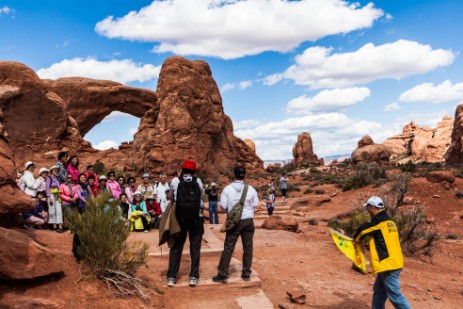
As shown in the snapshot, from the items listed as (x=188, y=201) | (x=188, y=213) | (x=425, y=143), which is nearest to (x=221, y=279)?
(x=188, y=213)

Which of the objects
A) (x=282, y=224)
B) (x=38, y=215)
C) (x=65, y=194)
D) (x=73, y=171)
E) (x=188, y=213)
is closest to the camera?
(x=188, y=213)

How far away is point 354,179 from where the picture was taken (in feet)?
74.5

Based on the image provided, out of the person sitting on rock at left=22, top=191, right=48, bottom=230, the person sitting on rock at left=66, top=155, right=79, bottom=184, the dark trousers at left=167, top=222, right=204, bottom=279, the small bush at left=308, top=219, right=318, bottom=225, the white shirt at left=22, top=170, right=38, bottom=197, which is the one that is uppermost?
the person sitting on rock at left=66, top=155, right=79, bottom=184

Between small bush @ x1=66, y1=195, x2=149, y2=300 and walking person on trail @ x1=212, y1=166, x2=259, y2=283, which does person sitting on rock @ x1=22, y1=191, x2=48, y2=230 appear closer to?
small bush @ x1=66, y1=195, x2=149, y2=300

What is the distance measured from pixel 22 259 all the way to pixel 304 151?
52199 mm

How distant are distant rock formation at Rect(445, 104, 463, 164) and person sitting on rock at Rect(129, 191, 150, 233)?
111ft

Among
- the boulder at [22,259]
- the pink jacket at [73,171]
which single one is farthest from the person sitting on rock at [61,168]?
the boulder at [22,259]

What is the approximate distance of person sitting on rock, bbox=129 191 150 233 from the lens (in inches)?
378

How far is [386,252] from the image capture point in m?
4.43

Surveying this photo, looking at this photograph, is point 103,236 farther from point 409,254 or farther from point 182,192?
point 409,254

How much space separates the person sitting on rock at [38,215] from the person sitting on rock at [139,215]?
1.98 meters

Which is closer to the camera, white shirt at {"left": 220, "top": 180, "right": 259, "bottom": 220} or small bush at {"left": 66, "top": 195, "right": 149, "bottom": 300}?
small bush at {"left": 66, "top": 195, "right": 149, "bottom": 300}

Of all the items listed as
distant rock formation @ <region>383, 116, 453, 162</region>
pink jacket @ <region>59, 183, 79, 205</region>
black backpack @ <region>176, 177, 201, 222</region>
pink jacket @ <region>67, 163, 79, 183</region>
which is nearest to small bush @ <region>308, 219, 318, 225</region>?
pink jacket @ <region>67, 163, 79, 183</region>

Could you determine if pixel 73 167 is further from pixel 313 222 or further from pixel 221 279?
pixel 313 222
